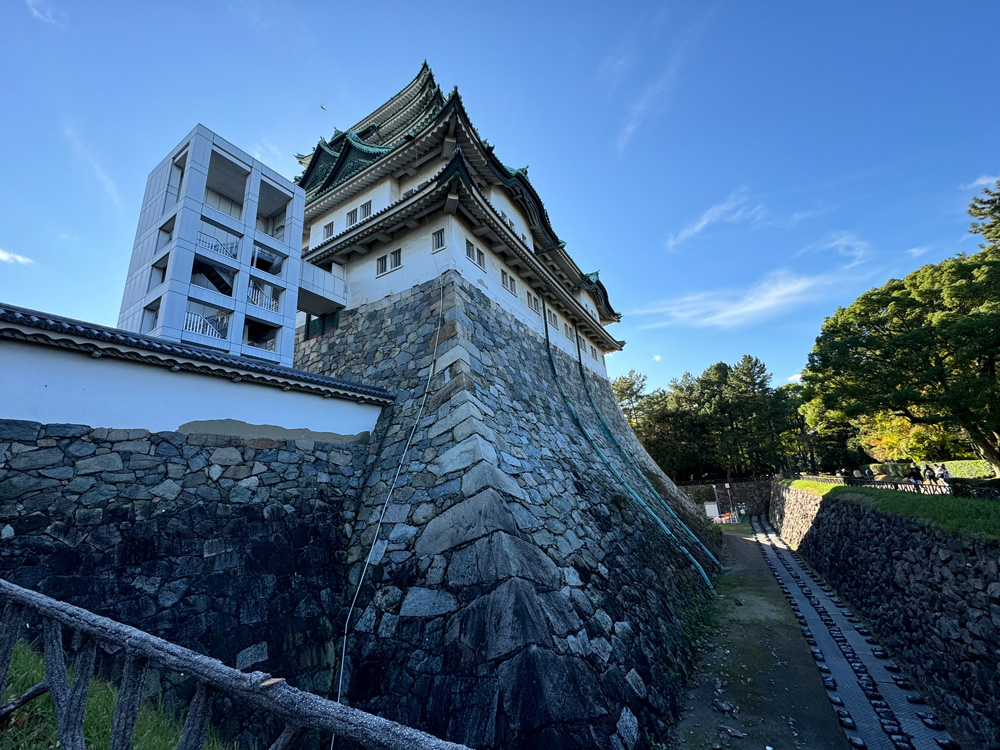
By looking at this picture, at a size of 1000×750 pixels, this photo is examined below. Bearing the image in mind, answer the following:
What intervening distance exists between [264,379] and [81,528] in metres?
3.03

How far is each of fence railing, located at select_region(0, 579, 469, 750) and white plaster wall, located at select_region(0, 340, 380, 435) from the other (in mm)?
3384

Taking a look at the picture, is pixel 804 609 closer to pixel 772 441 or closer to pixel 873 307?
pixel 873 307

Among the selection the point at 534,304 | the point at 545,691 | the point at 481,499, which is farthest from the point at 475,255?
the point at 545,691

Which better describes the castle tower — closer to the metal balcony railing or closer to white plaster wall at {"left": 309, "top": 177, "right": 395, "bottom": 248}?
white plaster wall at {"left": 309, "top": 177, "right": 395, "bottom": 248}

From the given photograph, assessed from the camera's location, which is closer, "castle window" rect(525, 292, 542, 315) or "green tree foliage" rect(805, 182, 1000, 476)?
"green tree foliage" rect(805, 182, 1000, 476)

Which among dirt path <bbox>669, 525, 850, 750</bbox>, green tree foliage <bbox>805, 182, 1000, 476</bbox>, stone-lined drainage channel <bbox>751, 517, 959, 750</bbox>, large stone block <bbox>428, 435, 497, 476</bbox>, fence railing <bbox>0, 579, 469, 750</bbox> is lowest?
stone-lined drainage channel <bbox>751, 517, 959, 750</bbox>

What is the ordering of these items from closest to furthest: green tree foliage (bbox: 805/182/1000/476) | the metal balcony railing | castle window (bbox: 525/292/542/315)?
1. the metal balcony railing
2. green tree foliage (bbox: 805/182/1000/476)
3. castle window (bbox: 525/292/542/315)

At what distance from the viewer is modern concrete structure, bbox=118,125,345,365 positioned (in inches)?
432

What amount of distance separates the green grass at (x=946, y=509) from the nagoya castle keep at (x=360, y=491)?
4895 mm

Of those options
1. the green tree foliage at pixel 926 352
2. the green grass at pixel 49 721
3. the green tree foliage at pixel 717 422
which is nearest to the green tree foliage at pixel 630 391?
the green tree foliage at pixel 717 422

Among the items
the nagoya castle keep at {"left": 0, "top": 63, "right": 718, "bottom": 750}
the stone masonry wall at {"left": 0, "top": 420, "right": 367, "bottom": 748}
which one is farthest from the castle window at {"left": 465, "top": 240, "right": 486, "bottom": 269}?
the stone masonry wall at {"left": 0, "top": 420, "right": 367, "bottom": 748}

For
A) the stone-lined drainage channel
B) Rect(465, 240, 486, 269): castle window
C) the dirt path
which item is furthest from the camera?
Rect(465, 240, 486, 269): castle window

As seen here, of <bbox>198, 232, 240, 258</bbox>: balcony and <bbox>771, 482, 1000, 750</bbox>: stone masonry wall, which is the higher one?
<bbox>198, 232, 240, 258</bbox>: balcony

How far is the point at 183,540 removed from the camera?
17.9ft
